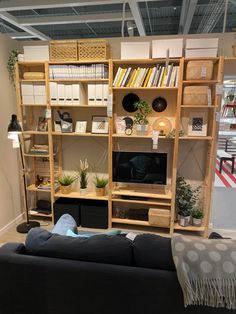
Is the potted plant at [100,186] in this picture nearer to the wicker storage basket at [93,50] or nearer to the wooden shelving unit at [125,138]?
the wooden shelving unit at [125,138]

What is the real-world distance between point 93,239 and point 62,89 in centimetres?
227

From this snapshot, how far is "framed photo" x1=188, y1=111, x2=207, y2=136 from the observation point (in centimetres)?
317

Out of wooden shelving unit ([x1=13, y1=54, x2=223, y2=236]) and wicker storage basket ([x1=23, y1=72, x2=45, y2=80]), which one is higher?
wicker storage basket ([x1=23, y1=72, x2=45, y2=80])

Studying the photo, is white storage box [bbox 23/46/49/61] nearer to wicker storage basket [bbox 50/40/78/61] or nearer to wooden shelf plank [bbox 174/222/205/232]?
wicker storage basket [bbox 50/40/78/61]

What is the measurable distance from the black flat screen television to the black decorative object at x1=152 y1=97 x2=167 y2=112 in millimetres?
608

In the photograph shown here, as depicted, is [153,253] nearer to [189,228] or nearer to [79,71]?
[189,228]

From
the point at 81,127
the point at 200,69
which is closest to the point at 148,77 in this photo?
the point at 200,69

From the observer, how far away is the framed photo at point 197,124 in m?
3.17

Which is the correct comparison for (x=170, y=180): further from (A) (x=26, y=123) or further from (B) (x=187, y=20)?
(B) (x=187, y=20)

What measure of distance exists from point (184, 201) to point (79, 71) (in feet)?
7.23

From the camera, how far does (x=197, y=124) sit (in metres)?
3.19

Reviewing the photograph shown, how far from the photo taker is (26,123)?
3.68 meters

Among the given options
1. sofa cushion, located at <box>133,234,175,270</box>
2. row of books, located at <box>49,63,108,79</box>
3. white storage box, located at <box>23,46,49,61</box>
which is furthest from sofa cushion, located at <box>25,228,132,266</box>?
A: white storage box, located at <box>23,46,49,61</box>

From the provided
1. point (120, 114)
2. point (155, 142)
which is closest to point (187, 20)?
point (120, 114)
